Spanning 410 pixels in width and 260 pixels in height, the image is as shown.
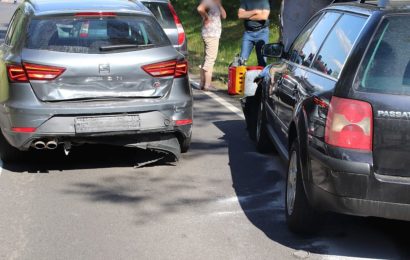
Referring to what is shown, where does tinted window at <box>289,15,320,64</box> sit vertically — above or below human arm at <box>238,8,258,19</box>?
above

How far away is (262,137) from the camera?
715 cm

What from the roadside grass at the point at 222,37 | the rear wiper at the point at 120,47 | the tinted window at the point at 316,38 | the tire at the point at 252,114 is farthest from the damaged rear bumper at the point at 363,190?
the roadside grass at the point at 222,37

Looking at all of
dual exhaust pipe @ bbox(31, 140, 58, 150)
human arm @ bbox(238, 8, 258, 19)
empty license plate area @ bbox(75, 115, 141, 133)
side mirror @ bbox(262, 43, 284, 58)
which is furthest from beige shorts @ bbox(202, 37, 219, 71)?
dual exhaust pipe @ bbox(31, 140, 58, 150)

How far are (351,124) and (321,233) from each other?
1.13 meters

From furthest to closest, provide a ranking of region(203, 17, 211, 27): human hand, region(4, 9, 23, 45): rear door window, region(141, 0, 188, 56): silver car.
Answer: region(141, 0, 188, 56): silver car
region(203, 17, 211, 27): human hand
region(4, 9, 23, 45): rear door window

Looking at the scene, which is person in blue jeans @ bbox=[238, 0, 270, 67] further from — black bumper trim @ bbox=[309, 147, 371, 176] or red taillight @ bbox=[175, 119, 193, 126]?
black bumper trim @ bbox=[309, 147, 371, 176]

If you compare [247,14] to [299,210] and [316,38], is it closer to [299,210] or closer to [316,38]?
[316,38]

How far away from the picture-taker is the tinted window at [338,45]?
4410 millimetres

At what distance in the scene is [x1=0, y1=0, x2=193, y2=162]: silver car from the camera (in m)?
5.86

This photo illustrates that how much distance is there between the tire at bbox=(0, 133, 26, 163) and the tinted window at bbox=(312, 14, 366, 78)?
10.3ft

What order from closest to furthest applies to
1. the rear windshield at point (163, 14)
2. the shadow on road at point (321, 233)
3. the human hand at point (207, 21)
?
the shadow on road at point (321, 233)
the human hand at point (207, 21)
the rear windshield at point (163, 14)

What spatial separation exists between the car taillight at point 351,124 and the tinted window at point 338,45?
0.36 metres

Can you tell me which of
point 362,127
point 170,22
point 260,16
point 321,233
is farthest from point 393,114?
point 170,22

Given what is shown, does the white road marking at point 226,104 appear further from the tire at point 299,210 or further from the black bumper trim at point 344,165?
the black bumper trim at point 344,165
